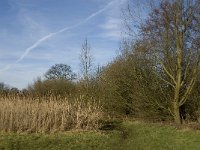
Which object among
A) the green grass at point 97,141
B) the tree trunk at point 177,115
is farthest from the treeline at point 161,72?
the green grass at point 97,141

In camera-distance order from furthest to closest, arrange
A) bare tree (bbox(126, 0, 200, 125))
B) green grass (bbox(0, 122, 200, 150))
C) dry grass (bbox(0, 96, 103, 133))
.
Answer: bare tree (bbox(126, 0, 200, 125)), dry grass (bbox(0, 96, 103, 133)), green grass (bbox(0, 122, 200, 150))

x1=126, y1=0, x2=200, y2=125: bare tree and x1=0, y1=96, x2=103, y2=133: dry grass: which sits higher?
x1=126, y1=0, x2=200, y2=125: bare tree

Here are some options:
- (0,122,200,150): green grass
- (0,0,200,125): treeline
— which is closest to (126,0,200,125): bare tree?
(0,0,200,125): treeline

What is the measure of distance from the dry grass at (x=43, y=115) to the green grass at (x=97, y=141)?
4.13 ft

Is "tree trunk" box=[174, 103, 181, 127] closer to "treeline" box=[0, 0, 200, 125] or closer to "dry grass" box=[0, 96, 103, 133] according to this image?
"treeline" box=[0, 0, 200, 125]

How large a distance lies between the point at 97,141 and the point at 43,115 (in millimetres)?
4068

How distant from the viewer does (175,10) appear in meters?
22.6

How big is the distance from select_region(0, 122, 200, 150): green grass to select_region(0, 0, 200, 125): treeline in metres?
5.91

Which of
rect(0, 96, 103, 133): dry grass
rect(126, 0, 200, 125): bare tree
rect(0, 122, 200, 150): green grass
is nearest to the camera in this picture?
rect(0, 122, 200, 150): green grass

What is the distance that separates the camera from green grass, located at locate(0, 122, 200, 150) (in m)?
14.0

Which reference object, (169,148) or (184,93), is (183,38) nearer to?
(184,93)

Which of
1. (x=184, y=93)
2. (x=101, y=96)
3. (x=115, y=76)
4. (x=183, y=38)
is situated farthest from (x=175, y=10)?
(x=101, y=96)

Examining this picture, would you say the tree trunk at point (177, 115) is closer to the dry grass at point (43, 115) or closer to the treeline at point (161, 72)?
the treeline at point (161, 72)

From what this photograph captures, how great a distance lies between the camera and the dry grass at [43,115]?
18.0 meters
